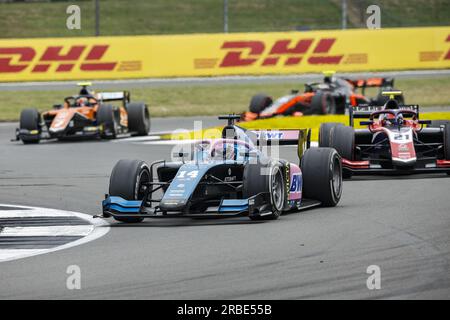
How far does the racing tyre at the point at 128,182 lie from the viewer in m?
13.0

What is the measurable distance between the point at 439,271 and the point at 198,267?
2087 millimetres

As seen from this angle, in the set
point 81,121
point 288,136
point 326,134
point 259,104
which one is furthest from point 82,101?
point 288,136

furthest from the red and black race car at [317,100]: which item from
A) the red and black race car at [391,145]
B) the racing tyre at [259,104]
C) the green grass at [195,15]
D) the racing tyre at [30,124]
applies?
the green grass at [195,15]

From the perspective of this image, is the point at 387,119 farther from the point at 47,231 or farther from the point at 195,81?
the point at 195,81

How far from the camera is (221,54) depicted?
123 ft

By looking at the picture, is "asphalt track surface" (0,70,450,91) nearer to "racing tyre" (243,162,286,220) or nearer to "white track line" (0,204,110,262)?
"white track line" (0,204,110,262)

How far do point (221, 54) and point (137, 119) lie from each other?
10.5 m

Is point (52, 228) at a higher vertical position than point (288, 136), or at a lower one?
lower

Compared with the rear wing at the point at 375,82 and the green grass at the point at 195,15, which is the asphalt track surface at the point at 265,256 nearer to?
the rear wing at the point at 375,82

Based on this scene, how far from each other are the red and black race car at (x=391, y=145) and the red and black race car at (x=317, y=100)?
10.3 metres

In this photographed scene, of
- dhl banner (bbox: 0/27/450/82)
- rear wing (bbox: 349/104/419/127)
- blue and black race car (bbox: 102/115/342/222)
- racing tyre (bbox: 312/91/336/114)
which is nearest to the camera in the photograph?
blue and black race car (bbox: 102/115/342/222)

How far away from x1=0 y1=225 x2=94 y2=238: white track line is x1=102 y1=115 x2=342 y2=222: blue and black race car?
0.43 meters

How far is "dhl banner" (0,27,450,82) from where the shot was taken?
1442 inches

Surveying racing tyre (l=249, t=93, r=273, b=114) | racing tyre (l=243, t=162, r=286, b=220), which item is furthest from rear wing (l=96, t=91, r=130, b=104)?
racing tyre (l=243, t=162, r=286, b=220)
